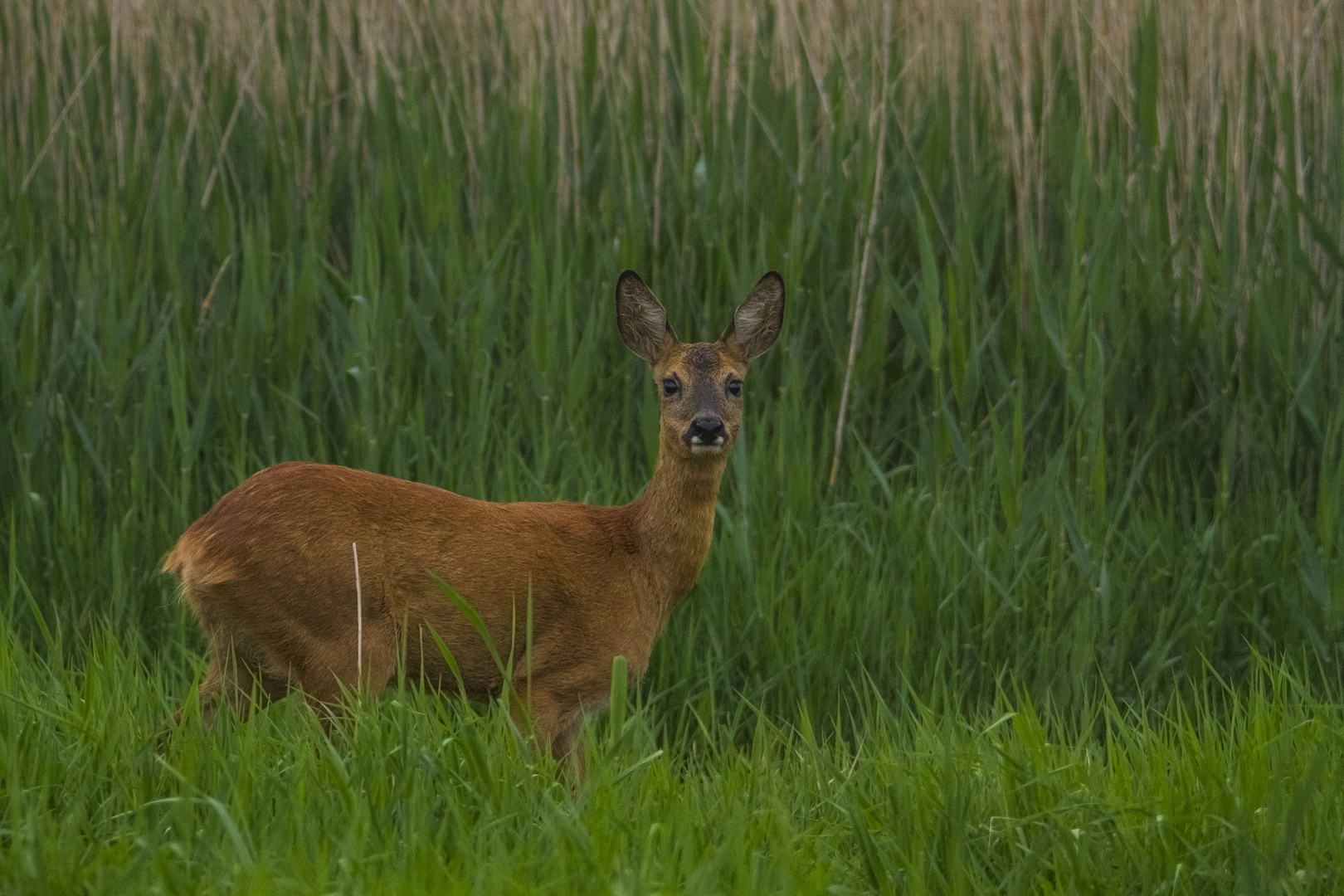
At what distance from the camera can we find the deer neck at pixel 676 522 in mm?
4355

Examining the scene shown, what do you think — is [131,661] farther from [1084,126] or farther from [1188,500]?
[1084,126]

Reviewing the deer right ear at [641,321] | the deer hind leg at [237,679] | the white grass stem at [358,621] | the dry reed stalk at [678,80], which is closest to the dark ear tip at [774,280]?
the deer right ear at [641,321]

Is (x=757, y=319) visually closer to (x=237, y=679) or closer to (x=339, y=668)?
(x=339, y=668)

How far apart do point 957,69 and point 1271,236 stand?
1433 millimetres

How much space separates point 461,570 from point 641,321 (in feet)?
3.34

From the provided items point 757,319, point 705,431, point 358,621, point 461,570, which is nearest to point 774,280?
point 757,319

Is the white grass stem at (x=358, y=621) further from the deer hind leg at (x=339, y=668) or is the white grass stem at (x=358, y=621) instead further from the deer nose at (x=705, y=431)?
the deer nose at (x=705, y=431)

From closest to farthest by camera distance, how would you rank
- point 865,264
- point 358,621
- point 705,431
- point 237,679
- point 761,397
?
1. point 358,621
2. point 237,679
3. point 705,431
4. point 865,264
5. point 761,397

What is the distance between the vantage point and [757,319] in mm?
4637

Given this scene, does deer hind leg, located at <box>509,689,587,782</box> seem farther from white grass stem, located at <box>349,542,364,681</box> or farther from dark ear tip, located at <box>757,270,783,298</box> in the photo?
dark ear tip, located at <box>757,270,783,298</box>

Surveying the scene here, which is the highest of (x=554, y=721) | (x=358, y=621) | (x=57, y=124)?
(x=57, y=124)

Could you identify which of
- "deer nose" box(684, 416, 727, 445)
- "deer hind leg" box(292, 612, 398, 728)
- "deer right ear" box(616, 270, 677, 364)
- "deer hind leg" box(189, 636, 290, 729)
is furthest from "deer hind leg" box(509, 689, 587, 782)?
"deer right ear" box(616, 270, 677, 364)

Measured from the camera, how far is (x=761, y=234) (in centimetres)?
565

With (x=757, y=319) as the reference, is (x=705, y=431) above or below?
below
